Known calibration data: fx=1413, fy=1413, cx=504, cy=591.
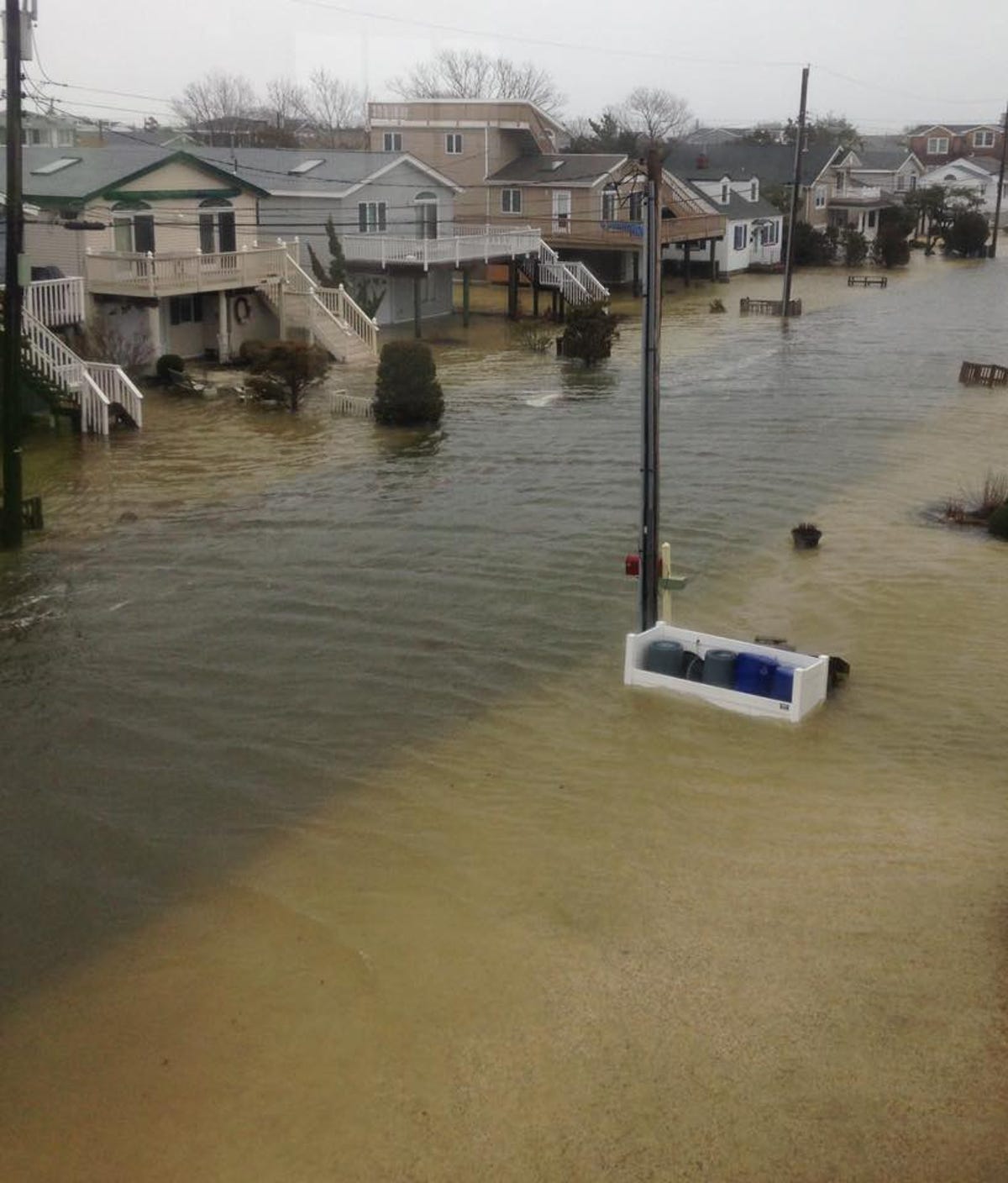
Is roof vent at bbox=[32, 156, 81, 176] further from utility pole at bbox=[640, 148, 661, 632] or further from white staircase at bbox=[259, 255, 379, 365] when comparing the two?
utility pole at bbox=[640, 148, 661, 632]

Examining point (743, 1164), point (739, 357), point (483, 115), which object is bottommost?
point (743, 1164)

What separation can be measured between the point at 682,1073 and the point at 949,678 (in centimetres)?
820

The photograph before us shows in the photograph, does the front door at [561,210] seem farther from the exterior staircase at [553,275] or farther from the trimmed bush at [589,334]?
the trimmed bush at [589,334]

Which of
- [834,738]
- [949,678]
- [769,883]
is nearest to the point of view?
[769,883]

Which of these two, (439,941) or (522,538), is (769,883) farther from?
(522,538)

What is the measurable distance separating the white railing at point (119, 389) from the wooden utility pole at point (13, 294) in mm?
8622

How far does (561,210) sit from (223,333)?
23475 millimetres

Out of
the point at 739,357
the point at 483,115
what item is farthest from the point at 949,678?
the point at 483,115

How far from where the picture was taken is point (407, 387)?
99.7 feet

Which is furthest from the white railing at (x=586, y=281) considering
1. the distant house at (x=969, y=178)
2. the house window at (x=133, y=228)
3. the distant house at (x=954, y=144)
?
the distant house at (x=954, y=144)

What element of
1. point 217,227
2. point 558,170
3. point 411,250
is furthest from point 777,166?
point 217,227

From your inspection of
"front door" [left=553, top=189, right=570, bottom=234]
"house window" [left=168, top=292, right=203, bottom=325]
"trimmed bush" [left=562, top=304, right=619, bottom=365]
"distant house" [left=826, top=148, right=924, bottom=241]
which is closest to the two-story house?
"front door" [left=553, top=189, right=570, bottom=234]

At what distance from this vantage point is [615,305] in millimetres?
53531

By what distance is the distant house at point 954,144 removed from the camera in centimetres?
13838
